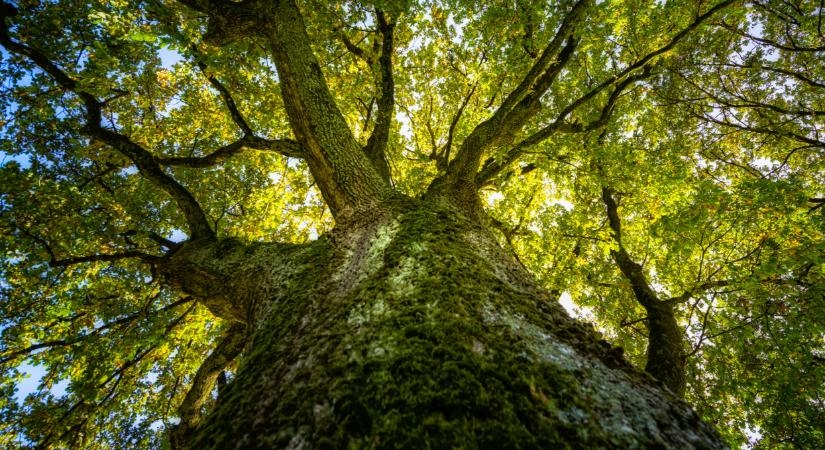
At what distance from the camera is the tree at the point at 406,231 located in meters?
1.50

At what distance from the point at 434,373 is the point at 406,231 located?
1832 mm

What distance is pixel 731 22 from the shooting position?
8586 mm

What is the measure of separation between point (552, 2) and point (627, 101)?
4357 mm

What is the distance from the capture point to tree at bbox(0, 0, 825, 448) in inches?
59.0

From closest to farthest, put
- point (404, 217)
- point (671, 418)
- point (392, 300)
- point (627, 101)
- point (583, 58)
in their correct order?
point (671, 418) → point (392, 300) → point (404, 217) → point (583, 58) → point (627, 101)

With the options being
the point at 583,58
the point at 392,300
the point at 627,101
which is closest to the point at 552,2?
the point at 583,58

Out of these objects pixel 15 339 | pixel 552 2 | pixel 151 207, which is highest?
pixel 151 207

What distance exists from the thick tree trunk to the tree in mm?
16

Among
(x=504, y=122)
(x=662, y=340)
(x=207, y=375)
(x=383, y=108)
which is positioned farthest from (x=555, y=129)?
(x=207, y=375)

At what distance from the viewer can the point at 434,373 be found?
135 cm

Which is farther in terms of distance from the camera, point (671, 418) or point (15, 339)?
point (15, 339)

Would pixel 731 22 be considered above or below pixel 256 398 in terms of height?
above

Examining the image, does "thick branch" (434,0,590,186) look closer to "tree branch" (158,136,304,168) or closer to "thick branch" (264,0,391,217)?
"thick branch" (264,0,391,217)

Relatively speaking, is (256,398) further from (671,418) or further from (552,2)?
(552,2)
